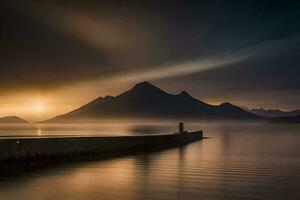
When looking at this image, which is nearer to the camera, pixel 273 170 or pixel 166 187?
pixel 166 187

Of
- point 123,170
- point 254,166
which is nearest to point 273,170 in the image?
point 254,166

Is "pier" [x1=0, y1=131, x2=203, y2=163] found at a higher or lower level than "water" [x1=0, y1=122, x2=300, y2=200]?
higher

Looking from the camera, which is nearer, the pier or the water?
the water

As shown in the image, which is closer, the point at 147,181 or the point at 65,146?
the point at 147,181

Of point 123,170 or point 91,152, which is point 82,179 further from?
point 91,152

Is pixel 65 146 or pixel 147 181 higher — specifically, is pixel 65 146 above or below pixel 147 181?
above

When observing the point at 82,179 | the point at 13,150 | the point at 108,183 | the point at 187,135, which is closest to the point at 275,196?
the point at 108,183

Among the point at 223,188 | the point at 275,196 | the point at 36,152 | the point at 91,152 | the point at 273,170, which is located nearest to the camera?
the point at 275,196

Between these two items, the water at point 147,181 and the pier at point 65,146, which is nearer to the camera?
the water at point 147,181

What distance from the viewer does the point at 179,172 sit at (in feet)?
78.2

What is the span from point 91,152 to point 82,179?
1256 cm

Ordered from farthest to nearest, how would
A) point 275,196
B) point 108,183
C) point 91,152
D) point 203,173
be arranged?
point 91,152 < point 203,173 < point 108,183 < point 275,196

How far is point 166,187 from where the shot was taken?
1784 cm

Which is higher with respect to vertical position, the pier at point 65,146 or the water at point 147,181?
the pier at point 65,146
